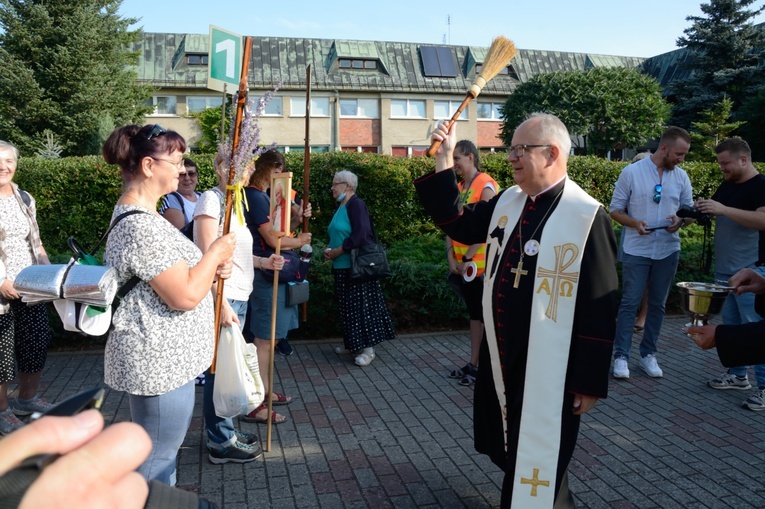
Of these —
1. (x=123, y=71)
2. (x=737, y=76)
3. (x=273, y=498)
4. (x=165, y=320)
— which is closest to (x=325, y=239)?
(x=273, y=498)

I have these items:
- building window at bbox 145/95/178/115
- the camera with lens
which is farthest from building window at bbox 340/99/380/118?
the camera with lens

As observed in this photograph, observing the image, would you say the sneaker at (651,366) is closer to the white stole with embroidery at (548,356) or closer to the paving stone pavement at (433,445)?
the paving stone pavement at (433,445)

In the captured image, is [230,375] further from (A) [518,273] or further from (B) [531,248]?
(B) [531,248]

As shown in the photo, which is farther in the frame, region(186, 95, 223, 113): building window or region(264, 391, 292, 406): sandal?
region(186, 95, 223, 113): building window

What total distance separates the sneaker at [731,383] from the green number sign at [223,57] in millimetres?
5006

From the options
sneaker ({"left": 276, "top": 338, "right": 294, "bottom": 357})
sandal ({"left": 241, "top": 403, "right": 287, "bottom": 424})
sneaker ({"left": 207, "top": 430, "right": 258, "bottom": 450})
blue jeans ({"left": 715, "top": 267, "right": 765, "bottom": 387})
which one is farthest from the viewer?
sneaker ({"left": 276, "top": 338, "right": 294, "bottom": 357})

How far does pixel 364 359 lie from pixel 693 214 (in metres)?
3.40

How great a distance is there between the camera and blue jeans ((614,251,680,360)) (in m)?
5.76

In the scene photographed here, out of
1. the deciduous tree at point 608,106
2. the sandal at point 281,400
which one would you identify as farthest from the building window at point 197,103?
the sandal at point 281,400

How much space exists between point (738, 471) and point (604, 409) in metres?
1.17

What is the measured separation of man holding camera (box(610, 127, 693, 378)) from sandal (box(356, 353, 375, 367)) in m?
2.38

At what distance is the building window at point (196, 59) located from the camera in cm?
3959

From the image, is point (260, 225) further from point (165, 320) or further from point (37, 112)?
point (37, 112)

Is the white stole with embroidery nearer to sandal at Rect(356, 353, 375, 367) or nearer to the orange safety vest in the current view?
the orange safety vest
